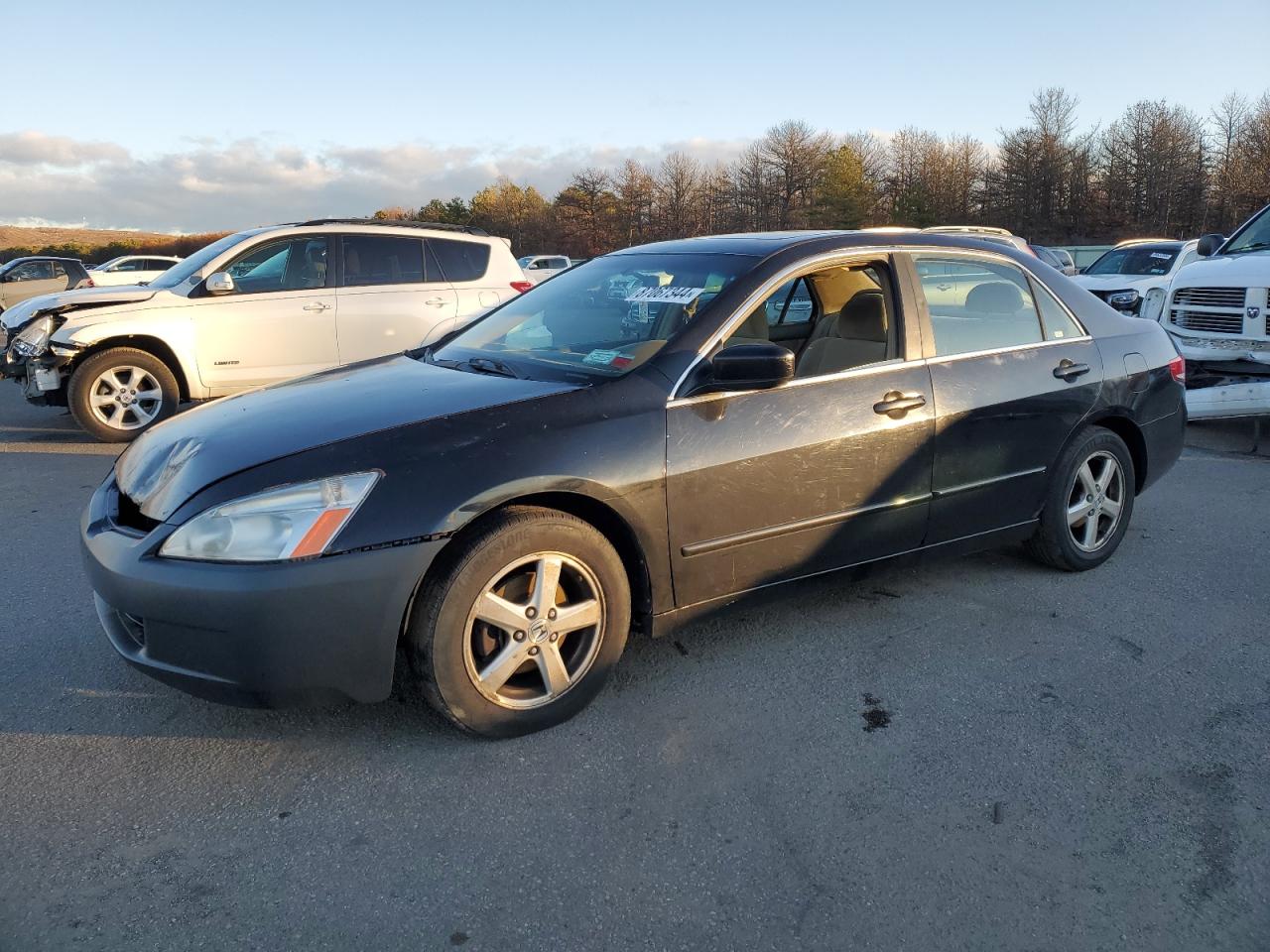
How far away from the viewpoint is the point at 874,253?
393cm

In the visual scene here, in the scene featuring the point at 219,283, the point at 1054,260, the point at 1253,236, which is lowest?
the point at 219,283

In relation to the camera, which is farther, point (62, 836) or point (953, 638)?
point (953, 638)

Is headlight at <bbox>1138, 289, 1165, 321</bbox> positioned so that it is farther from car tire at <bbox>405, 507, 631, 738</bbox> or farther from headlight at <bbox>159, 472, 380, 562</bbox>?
headlight at <bbox>159, 472, 380, 562</bbox>

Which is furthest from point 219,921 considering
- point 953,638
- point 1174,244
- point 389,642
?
point 1174,244

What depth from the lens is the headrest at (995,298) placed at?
13.9 ft

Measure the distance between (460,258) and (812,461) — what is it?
252 inches

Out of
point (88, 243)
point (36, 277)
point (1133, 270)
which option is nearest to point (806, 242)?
point (1133, 270)

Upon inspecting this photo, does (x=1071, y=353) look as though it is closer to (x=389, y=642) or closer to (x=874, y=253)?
(x=874, y=253)

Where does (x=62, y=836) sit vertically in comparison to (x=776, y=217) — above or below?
below

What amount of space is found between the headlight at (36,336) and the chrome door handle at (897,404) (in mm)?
7074

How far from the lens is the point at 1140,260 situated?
1526 centimetres

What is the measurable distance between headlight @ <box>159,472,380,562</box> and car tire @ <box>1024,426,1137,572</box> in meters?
3.14

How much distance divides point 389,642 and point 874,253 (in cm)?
250

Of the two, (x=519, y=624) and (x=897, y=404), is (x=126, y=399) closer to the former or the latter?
(x=519, y=624)
